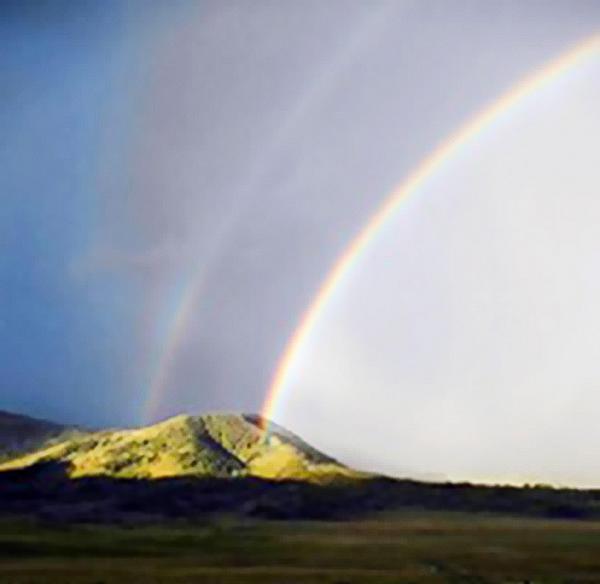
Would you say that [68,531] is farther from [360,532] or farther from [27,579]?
[27,579]

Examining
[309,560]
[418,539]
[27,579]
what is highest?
[418,539]

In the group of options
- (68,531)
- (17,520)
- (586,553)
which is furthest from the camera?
(17,520)

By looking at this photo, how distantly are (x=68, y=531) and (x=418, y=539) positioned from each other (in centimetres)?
5411

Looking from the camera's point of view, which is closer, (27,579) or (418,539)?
(27,579)

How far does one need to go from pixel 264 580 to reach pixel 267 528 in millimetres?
92950

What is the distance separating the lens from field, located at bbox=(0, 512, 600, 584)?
9550 centimetres

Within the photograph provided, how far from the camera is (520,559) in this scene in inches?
4710

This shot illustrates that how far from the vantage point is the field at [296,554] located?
95.5m

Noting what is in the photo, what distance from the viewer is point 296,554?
12675cm

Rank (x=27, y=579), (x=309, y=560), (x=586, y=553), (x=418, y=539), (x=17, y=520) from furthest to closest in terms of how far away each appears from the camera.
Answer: (x=17, y=520)
(x=418, y=539)
(x=586, y=553)
(x=309, y=560)
(x=27, y=579)

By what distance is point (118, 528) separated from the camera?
186375mm

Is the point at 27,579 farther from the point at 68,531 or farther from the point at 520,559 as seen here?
the point at 68,531

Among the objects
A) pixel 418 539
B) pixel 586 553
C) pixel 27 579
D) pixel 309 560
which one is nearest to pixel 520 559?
pixel 586 553

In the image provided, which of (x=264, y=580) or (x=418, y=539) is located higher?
(x=418, y=539)
